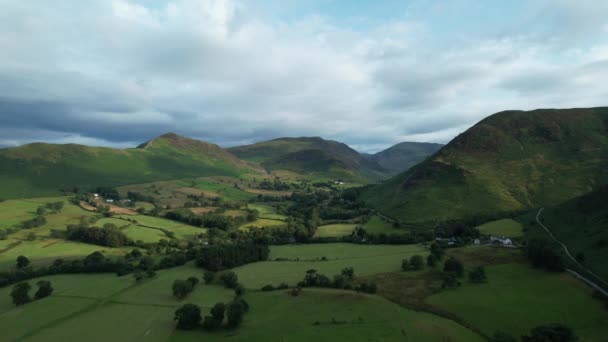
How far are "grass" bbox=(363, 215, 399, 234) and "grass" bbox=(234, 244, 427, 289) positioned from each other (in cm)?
2350

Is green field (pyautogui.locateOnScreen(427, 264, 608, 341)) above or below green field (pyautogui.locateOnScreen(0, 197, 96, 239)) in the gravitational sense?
below

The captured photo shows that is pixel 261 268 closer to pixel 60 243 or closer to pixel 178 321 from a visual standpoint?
pixel 178 321

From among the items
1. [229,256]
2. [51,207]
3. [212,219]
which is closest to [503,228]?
[229,256]

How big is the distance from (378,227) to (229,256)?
239 ft

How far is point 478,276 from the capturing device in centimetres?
7138

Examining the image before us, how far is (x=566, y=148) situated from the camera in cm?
19488

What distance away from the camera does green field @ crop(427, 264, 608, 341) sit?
5406 cm

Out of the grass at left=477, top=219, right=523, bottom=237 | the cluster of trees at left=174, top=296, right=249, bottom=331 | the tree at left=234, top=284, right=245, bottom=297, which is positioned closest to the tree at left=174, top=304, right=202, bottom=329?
the cluster of trees at left=174, top=296, right=249, bottom=331

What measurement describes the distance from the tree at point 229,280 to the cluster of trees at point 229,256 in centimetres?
1250

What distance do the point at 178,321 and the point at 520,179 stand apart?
602ft

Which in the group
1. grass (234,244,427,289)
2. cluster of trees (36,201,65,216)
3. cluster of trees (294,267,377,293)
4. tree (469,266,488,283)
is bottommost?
grass (234,244,427,289)

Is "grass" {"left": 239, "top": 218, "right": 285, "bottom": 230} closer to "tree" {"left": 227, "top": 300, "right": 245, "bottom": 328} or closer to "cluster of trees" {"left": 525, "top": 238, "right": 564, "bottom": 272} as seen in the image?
"tree" {"left": 227, "top": 300, "right": 245, "bottom": 328}

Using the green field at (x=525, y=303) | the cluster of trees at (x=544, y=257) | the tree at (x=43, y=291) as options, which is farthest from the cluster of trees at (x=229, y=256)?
the cluster of trees at (x=544, y=257)

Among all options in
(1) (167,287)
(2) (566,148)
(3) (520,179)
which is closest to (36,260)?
(1) (167,287)
